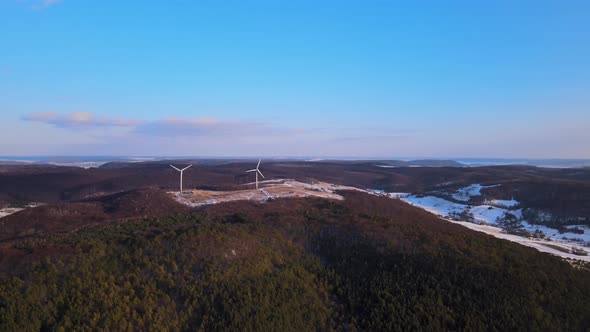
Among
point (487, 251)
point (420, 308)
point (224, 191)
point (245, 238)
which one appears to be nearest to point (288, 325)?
point (420, 308)

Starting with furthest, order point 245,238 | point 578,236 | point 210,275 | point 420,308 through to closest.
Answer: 1. point 578,236
2. point 245,238
3. point 210,275
4. point 420,308

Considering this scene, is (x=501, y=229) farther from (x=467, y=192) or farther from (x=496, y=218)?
(x=467, y=192)

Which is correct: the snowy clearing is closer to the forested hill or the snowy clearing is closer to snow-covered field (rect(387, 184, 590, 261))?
snow-covered field (rect(387, 184, 590, 261))

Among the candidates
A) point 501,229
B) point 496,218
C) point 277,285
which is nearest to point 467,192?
point 496,218

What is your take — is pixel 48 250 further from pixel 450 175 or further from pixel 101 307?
pixel 450 175

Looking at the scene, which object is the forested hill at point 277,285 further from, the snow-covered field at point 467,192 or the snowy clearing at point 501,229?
the snow-covered field at point 467,192

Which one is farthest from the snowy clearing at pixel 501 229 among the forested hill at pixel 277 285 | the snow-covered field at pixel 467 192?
the forested hill at pixel 277 285

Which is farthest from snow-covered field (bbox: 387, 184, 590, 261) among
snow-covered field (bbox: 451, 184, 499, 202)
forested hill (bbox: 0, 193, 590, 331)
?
forested hill (bbox: 0, 193, 590, 331)
